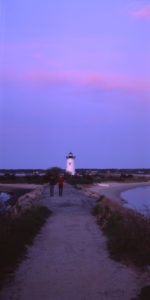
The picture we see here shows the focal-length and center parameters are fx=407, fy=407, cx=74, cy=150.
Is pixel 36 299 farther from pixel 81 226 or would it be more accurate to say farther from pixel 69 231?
pixel 81 226

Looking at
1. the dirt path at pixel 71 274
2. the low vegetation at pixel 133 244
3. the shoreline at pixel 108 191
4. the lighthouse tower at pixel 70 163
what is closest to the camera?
the dirt path at pixel 71 274

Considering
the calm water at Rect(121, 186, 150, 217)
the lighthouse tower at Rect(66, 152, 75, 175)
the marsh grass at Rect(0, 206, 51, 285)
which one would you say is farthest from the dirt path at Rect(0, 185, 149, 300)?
the lighthouse tower at Rect(66, 152, 75, 175)

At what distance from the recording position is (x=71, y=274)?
7406mm

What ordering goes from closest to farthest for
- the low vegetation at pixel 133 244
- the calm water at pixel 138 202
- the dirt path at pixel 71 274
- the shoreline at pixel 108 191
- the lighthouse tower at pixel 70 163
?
the dirt path at pixel 71 274 < the low vegetation at pixel 133 244 < the calm water at pixel 138 202 < the shoreline at pixel 108 191 < the lighthouse tower at pixel 70 163

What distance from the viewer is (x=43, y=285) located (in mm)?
6727

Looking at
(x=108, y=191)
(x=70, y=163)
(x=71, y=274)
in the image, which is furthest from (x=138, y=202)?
(x=71, y=274)

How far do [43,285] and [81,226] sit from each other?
749 cm

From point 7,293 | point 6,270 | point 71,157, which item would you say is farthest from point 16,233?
point 71,157

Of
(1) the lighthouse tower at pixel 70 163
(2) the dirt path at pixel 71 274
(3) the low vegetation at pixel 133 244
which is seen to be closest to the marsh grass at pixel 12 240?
(2) the dirt path at pixel 71 274

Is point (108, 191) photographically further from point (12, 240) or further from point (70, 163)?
point (12, 240)

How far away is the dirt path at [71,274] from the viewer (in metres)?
6.30

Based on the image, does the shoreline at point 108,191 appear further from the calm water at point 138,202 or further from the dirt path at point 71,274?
the dirt path at point 71,274

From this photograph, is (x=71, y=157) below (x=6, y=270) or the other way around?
the other way around

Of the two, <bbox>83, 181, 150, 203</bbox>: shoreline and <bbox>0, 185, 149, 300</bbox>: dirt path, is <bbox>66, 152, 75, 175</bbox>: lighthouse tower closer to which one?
<bbox>83, 181, 150, 203</bbox>: shoreline
